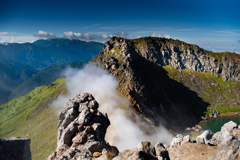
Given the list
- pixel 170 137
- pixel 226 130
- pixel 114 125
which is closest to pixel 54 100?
pixel 114 125

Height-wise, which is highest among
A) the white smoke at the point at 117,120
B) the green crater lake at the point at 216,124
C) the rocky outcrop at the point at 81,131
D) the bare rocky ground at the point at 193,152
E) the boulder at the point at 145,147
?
the boulder at the point at 145,147

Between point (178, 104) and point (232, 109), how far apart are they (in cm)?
9386

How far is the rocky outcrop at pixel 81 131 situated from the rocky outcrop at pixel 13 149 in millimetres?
5205

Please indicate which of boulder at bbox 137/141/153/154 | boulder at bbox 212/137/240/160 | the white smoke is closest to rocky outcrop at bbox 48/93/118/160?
boulder at bbox 137/141/153/154

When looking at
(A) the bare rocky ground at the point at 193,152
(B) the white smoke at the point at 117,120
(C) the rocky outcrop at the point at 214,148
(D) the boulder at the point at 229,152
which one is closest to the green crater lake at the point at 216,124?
(B) the white smoke at the point at 117,120

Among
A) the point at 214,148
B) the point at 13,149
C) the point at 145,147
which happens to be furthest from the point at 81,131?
the point at 214,148

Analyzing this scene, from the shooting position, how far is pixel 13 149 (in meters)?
19.0

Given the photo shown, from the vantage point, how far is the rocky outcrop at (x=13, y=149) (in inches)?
710

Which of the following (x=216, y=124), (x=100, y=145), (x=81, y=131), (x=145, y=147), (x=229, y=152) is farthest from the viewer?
(x=216, y=124)

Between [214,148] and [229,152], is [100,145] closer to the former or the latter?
[229,152]

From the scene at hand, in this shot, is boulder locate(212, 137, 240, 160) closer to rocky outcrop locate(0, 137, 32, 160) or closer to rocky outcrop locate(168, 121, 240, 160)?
rocky outcrop locate(168, 121, 240, 160)

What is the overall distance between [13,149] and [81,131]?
12.8 metres

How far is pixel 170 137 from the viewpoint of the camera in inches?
3364

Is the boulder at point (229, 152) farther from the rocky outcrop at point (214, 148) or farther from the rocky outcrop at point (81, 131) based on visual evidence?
the rocky outcrop at point (81, 131)
